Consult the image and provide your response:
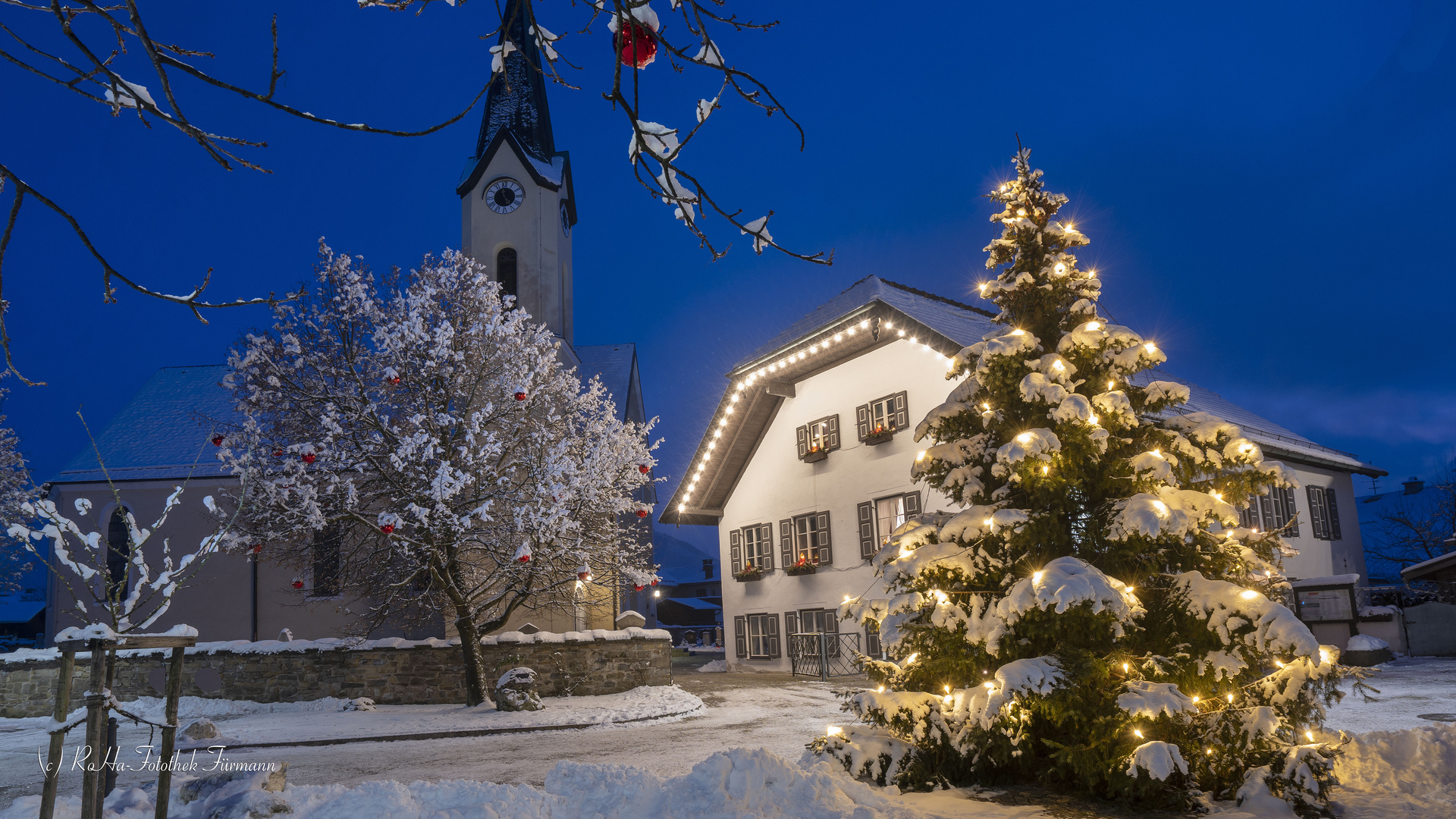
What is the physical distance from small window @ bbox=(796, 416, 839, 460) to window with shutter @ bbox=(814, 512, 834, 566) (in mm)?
1610

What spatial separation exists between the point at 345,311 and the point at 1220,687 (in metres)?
16.3

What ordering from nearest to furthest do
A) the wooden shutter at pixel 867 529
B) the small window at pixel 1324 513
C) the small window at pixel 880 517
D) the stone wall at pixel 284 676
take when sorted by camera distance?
the stone wall at pixel 284 676 < the small window at pixel 880 517 < the wooden shutter at pixel 867 529 < the small window at pixel 1324 513

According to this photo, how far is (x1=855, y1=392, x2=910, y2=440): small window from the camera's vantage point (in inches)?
835

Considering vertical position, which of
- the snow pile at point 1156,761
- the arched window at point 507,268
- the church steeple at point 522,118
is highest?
the church steeple at point 522,118

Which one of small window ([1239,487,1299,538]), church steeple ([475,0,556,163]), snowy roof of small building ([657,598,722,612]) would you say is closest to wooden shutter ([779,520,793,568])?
small window ([1239,487,1299,538])

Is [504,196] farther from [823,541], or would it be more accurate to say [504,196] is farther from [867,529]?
[867,529]

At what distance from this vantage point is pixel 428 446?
52.9 feet

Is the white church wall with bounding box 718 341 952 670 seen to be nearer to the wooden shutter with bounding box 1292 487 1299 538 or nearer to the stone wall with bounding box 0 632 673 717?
the stone wall with bounding box 0 632 673 717

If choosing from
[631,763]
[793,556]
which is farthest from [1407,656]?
[631,763]

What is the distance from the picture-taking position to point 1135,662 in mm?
7781

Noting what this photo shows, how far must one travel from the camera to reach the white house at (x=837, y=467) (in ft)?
69.5

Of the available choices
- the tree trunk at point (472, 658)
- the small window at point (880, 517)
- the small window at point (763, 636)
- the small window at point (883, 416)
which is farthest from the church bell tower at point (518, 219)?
the tree trunk at point (472, 658)

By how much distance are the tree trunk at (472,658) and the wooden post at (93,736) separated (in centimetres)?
1131

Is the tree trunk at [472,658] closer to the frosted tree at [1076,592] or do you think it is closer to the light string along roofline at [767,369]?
the light string along roofline at [767,369]
